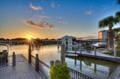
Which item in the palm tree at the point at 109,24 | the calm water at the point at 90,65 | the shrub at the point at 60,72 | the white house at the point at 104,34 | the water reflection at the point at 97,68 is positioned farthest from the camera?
the white house at the point at 104,34

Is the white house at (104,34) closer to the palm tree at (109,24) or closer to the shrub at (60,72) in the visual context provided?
the palm tree at (109,24)

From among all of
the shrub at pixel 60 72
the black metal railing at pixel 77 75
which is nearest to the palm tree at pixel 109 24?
the black metal railing at pixel 77 75

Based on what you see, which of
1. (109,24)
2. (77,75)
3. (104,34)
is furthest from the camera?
(104,34)

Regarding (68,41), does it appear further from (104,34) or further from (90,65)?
(90,65)

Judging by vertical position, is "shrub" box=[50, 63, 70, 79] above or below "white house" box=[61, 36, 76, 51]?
below

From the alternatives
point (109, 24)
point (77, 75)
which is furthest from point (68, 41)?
point (77, 75)

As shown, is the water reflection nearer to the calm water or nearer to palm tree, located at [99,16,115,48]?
the calm water

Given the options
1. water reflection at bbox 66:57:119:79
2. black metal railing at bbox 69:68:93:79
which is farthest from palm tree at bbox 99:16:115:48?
black metal railing at bbox 69:68:93:79

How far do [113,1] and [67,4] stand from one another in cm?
267

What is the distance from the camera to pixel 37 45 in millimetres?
11375

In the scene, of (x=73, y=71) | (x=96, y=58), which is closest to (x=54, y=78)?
(x=73, y=71)

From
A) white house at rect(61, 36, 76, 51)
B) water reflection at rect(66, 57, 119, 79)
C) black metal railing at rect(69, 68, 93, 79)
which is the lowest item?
water reflection at rect(66, 57, 119, 79)

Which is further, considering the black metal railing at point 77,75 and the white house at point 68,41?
the white house at point 68,41

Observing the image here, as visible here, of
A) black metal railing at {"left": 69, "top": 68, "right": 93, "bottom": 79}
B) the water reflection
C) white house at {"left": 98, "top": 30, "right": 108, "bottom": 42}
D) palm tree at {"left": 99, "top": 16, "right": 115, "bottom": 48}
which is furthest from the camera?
white house at {"left": 98, "top": 30, "right": 108, "bottom": 42}
